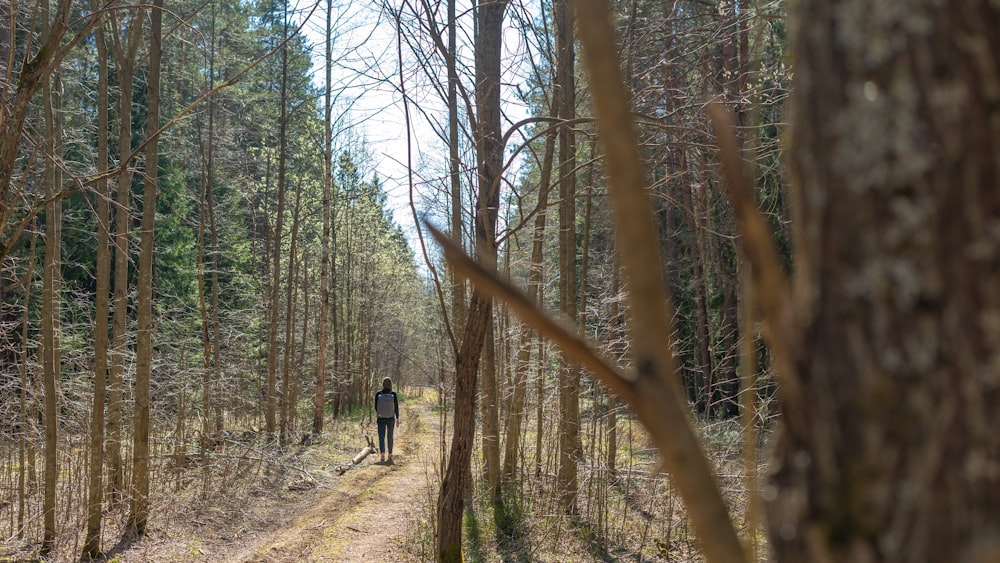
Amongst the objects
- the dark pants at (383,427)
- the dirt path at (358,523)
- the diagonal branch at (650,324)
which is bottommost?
the dirt path at (358,523)

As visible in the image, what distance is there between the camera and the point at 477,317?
434 cm

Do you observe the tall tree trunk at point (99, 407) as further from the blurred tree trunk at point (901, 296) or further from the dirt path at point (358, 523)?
the blurred tree trunk at point (901, 296)

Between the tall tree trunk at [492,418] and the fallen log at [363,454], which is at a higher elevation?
the tall tree trunk at [492,418]

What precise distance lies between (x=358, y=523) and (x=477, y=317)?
5434 millimetres

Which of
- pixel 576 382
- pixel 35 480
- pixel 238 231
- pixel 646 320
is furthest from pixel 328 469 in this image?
pixel 646 320

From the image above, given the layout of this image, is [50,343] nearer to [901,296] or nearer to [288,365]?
[901,296]

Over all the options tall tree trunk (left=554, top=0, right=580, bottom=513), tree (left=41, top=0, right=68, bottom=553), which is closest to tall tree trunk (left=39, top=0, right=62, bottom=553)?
tree (left=41, top=0, right=68, bottom=553)

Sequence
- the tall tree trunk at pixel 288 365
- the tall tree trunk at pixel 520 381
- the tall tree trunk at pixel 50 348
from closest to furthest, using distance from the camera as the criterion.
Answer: the tall tree trunk at pixel 50 348 < the tall tree trunk at pixel 520 381 < the tall tree trunk at pixel 288 365

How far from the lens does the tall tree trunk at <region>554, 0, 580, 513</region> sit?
Result: 8008 millimetres

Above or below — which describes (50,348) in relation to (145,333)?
below

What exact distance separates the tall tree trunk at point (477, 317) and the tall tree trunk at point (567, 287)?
2.53 m

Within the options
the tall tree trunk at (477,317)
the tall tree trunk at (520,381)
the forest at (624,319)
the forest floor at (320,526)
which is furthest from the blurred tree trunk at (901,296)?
the tall tree trunk at (520,381)

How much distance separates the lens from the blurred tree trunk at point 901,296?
0.42 metres

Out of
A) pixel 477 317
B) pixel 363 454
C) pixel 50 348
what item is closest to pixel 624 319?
pixel 477 317
